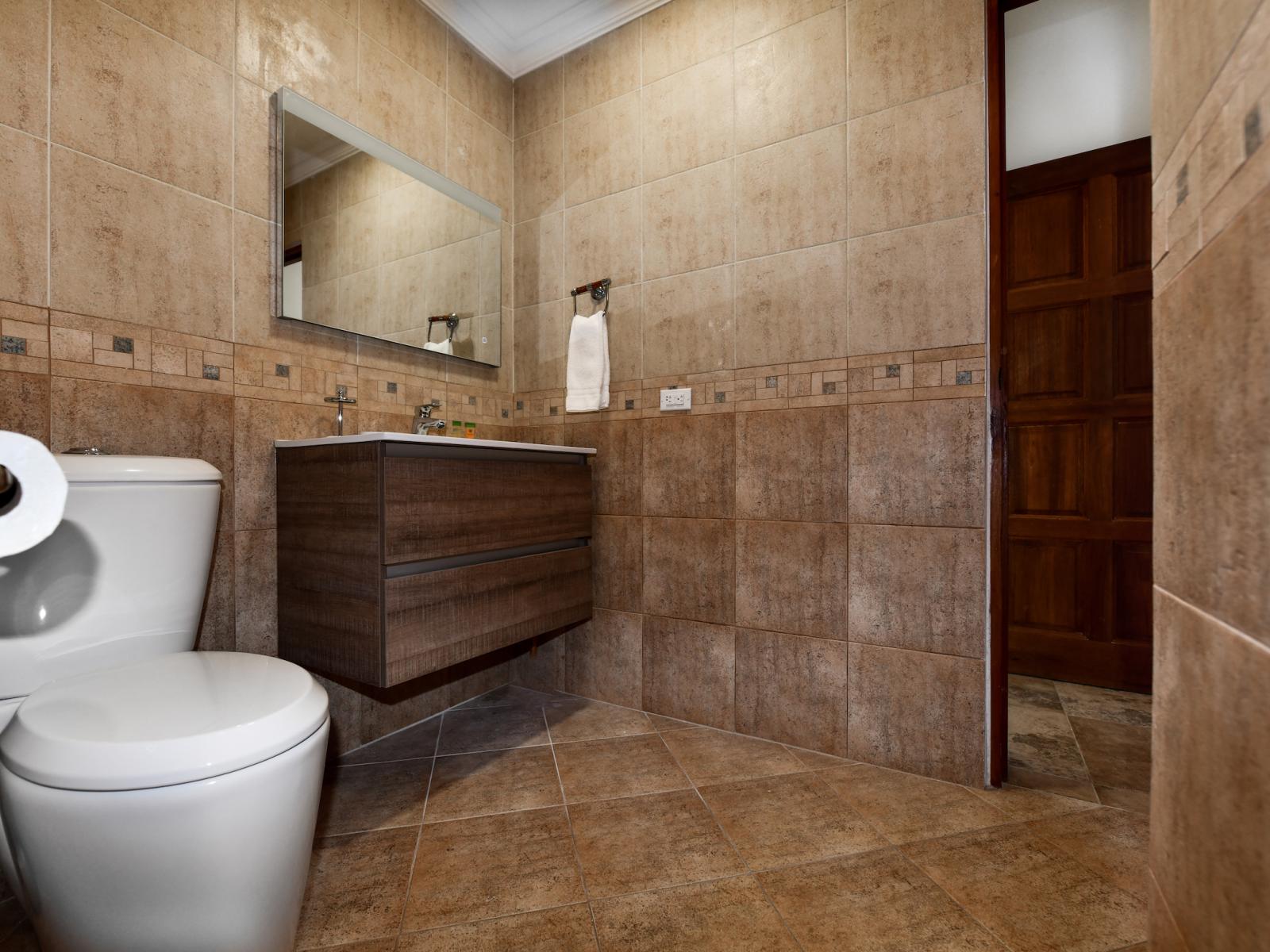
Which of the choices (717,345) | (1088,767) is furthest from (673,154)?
(1088,767)

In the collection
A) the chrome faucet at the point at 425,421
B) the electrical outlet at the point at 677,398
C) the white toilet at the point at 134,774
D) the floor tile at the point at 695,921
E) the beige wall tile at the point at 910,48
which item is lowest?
the floor tile at the point at 695,921

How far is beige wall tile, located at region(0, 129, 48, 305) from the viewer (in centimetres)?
117

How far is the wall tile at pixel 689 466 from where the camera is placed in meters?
1.90

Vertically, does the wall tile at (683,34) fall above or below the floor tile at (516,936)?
above

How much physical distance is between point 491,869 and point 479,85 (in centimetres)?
248

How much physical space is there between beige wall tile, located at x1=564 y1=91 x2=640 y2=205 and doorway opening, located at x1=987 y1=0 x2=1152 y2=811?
4.48 ft

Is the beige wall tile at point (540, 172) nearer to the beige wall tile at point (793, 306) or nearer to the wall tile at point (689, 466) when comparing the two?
the beige wall tile at point (793, 306)

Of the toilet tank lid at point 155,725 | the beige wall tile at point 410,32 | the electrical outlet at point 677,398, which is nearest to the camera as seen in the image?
the toilet tank lid at point 155,725

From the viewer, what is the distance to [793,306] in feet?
5.86

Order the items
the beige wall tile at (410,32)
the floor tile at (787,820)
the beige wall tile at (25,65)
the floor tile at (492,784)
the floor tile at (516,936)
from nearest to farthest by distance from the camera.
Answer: the floor tile at (516,936)
the beige wall tile at (25,65)
the floor tile at (787,820)
the floor tile at (492,784)
the beige wall tile at (410,32)

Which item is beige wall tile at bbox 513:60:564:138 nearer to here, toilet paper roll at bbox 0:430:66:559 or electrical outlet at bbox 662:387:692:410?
electrical outlet at bbox 662:387:692:410

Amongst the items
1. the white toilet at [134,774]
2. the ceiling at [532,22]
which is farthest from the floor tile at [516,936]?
the ceiling at [532,22]

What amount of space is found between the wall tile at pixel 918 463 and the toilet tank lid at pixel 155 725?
1.40 m

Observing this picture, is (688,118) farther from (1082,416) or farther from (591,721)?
(591,721)
